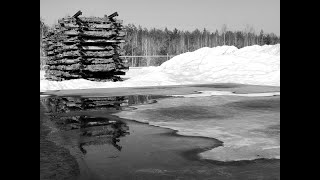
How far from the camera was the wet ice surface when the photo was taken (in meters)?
5.28

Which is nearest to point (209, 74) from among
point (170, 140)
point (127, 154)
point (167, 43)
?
point (170, 140)

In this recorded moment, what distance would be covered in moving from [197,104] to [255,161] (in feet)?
22.5

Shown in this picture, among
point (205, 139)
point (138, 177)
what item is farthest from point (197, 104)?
point (138, 177)

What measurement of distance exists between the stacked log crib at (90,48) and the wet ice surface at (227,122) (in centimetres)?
965

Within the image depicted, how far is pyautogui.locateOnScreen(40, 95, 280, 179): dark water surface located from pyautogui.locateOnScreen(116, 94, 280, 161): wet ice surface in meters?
0.30

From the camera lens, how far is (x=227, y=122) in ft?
26.3

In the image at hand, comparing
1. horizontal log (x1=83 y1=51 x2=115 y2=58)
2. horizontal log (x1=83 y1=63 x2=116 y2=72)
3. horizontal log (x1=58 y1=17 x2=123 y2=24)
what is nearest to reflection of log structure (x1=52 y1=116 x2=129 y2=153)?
horizontal log (x1=83 y1=63 x2=116 y2=72)

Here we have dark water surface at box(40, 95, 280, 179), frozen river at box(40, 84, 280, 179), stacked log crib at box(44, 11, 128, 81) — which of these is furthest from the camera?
stacked log crib at box(44, 11, 128, 81)

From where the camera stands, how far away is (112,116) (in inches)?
354

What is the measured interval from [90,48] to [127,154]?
16390 mm

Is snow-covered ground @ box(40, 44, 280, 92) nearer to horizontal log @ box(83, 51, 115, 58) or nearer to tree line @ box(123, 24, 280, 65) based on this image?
horizontal log @ box(83, 51, 115, 58)

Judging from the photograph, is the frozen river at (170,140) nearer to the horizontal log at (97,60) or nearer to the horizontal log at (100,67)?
the horizontal log at (100,67)
